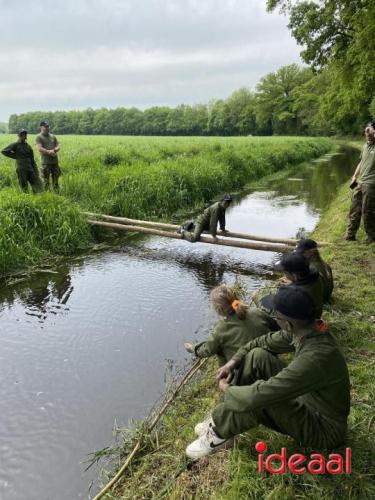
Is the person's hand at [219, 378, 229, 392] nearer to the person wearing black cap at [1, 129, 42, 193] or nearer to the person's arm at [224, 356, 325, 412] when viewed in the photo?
the person's arm at [224, 356, 325, 412]

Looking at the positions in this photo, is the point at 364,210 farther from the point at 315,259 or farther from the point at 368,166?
the point at 315,259

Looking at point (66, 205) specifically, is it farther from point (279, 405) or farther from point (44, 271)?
point (279, 405)

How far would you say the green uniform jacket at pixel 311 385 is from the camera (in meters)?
2.34

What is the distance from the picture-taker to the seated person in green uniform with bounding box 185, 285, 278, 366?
3439 mm

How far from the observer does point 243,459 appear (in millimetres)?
2877

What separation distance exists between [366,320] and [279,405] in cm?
273

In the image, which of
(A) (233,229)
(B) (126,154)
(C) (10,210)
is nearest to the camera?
(C) (10,210)

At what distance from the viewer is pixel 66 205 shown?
9469mm

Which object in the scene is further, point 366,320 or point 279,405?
point 366,320

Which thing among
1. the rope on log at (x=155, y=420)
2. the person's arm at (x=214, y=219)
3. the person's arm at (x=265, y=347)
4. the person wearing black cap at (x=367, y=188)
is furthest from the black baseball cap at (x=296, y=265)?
the person wearing black cap at (x=367, y=188)

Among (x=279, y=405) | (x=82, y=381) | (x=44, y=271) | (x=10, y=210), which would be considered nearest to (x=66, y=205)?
(x=10, y=210)

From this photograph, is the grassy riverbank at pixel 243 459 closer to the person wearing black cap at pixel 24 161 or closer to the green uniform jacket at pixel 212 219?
the green uniform jacket at pixel 212 219

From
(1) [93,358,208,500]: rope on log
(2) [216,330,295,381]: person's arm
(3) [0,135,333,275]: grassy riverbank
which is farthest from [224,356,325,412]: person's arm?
(3) [0,135,333,275]: grassy riverbank

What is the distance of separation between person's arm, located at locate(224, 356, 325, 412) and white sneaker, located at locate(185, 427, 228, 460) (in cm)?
63
